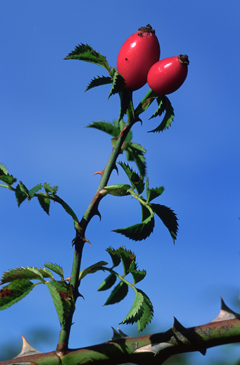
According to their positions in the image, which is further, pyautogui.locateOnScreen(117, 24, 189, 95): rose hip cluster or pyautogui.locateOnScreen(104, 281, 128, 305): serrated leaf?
pyautogui.locateOnScreen(104, 281, 128, 305): serrated leaf

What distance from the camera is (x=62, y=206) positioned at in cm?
185

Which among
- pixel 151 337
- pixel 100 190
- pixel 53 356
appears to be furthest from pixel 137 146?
pixel 53 356

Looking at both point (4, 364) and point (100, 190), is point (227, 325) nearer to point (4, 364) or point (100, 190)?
point (100, 190)

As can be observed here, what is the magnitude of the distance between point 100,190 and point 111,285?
633 mm

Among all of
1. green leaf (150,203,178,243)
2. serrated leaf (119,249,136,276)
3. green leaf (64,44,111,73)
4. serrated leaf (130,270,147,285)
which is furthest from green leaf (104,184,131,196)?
green leaf (64,44,111,73)

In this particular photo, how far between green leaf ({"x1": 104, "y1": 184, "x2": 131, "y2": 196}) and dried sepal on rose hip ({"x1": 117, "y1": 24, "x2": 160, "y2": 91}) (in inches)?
22.3

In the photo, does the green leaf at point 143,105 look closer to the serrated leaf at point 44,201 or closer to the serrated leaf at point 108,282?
the serrated leaf at point 44,201

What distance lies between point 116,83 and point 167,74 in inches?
10.7

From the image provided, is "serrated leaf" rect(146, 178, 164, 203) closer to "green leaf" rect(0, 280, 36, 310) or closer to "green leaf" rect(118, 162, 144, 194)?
"green leaf" rect(118, 162, 144, 194)

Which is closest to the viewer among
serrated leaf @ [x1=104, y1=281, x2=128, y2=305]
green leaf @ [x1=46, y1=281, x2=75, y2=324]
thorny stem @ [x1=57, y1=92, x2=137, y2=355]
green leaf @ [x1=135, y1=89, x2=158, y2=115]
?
green leaf @ [x1=46, y1=281, x2=75, y2=324]

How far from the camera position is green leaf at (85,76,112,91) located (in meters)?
1.82

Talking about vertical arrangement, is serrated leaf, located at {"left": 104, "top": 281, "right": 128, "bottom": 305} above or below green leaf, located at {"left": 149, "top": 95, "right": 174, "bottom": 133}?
below

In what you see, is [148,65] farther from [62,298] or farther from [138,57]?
[62,298]

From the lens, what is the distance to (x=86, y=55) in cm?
182
